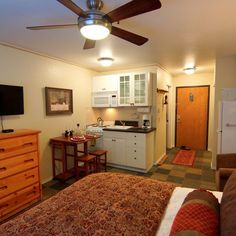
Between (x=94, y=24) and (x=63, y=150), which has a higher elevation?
(x=94, y=24)

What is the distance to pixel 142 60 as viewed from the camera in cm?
384

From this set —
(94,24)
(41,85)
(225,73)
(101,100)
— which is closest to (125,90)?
(101,100)

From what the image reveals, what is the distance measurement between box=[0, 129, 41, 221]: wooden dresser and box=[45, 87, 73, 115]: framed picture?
96 centimetres

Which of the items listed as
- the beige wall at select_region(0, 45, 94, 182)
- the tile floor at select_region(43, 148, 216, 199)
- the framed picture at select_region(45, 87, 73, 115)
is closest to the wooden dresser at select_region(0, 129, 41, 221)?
the tile floor at select_region(43, 148, 216, 199)

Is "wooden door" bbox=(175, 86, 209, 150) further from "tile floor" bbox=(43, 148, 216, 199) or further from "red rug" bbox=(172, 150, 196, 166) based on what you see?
"tile floor" bbox=(43, 148, 216, 199)

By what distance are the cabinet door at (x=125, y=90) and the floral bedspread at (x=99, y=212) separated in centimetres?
269

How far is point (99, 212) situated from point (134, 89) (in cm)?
320

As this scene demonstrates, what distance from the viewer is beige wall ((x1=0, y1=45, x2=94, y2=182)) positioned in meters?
2.82

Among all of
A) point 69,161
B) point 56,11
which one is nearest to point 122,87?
point 69,161

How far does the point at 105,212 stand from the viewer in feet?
→ 4.25

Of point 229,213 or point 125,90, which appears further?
point 125,90

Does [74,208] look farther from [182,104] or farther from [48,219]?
[182,104]

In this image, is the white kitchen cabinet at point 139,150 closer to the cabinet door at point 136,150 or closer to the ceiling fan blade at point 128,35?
the cabinet door at point 136,150

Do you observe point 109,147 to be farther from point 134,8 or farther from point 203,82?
point 203,82
